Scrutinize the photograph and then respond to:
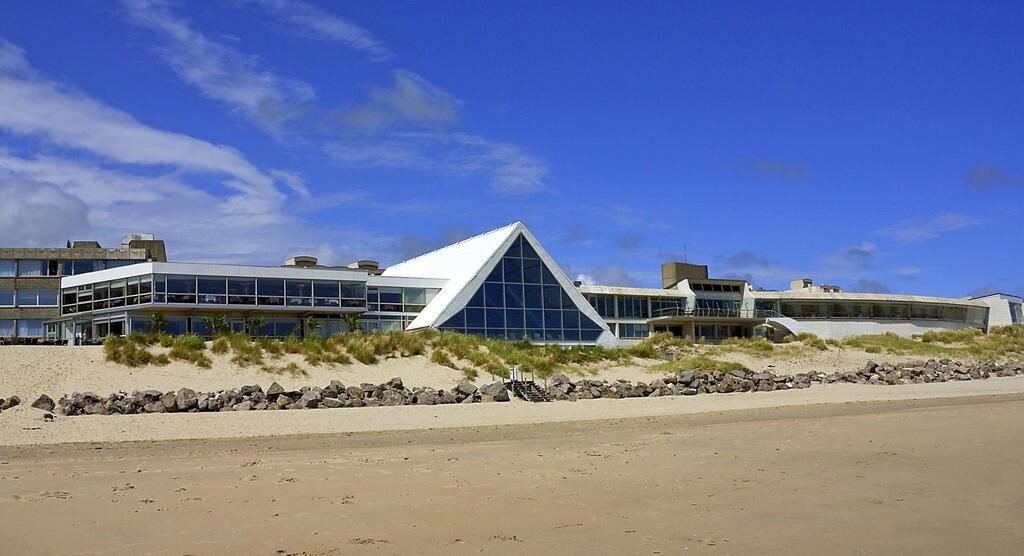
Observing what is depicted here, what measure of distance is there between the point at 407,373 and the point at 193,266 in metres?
16.1

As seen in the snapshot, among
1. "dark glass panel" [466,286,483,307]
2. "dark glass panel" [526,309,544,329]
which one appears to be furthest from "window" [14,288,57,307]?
"dark glass panel" [526,309,544,329]

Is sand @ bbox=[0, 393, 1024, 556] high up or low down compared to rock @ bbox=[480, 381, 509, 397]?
down

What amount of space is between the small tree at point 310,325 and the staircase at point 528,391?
16124 mm

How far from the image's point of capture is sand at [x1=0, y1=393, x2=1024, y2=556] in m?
8.45

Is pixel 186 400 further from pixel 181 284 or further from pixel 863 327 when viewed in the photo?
pixel 863 327

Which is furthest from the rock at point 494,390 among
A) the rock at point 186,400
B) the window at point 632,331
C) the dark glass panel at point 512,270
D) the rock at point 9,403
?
the window at point 632,331

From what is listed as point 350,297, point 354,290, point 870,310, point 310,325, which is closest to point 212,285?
point 310,325

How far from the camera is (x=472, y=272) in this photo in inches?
1844

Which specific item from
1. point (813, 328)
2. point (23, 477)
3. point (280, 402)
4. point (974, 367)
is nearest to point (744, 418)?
point (280, 402)

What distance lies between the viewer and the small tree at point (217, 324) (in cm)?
3962

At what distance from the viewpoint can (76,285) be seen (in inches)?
1836

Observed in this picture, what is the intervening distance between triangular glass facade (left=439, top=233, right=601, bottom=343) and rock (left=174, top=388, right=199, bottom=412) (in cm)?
2111

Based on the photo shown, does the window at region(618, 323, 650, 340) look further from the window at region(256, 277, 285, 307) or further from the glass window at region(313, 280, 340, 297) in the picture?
the window at region(256, 277, 285, 307)

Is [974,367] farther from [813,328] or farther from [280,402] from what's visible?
[280,402]
